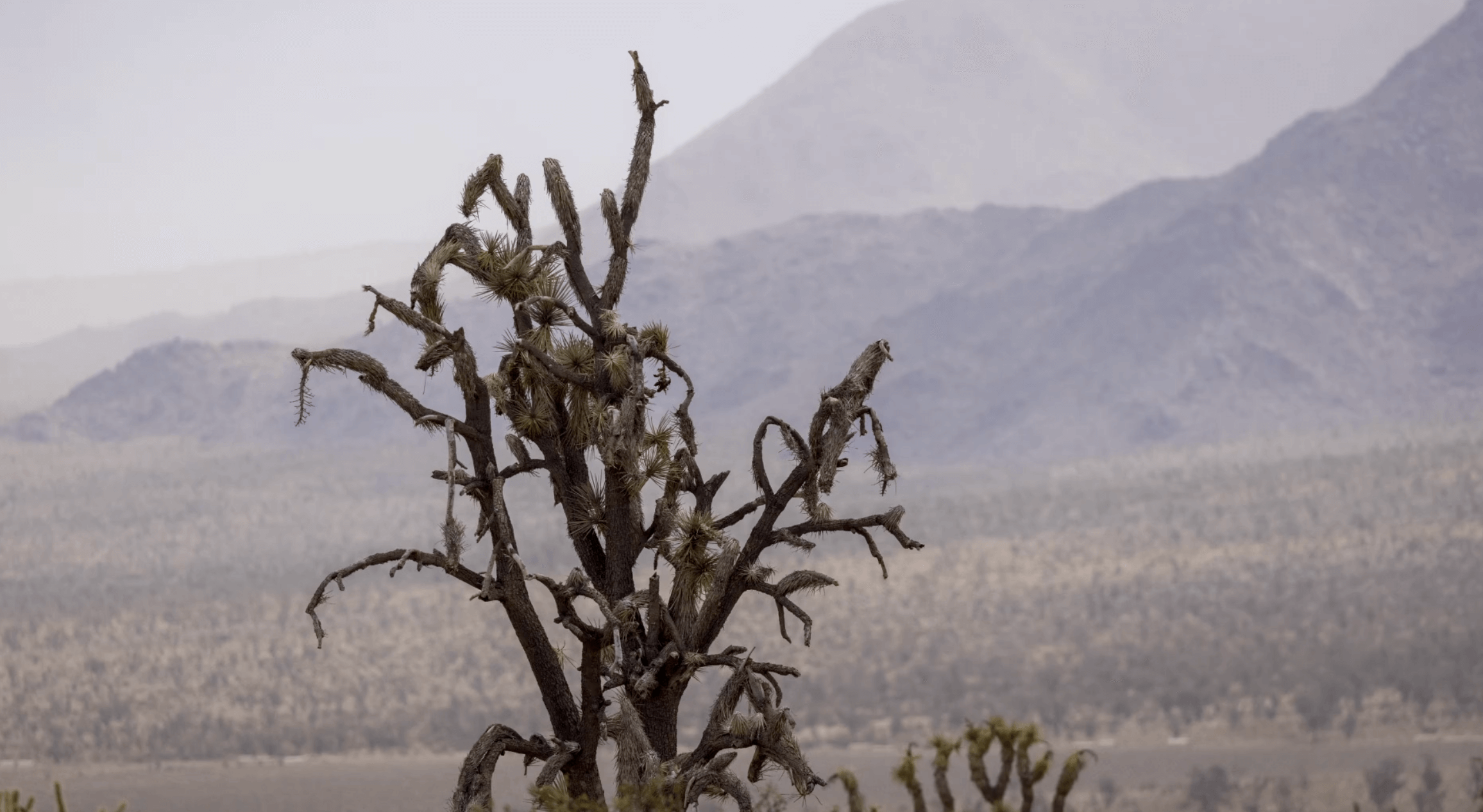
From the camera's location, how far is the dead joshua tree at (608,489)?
9844 millimetres

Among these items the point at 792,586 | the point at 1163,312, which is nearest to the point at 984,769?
the point at 792,586

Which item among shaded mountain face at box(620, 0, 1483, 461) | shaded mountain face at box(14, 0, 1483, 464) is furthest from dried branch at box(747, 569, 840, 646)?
shaded mountain face at box(620, 0, 1483, 461)

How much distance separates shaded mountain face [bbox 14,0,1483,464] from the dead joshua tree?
289ft

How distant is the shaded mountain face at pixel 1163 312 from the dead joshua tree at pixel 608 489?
88026mm

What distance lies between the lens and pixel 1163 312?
4454 inches

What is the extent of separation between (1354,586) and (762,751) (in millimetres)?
44323

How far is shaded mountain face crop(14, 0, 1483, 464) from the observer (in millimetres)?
107125

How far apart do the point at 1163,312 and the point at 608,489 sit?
107155 mm

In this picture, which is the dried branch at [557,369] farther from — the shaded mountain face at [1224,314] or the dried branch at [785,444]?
the shaded mountain face at [1224,314]

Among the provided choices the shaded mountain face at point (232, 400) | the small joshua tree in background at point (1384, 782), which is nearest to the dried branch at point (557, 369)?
the small joshua tree in background at point (1384, 782)

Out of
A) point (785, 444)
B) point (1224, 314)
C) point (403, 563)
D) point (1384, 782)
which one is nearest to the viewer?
point (403, 563)

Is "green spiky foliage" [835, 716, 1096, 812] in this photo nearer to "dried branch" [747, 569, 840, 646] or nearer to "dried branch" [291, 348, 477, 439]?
"dried branch" [747, 569, 840, 646]

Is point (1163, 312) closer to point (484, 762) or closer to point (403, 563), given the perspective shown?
point (484, 762)

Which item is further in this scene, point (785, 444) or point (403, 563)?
point (785, 444)
